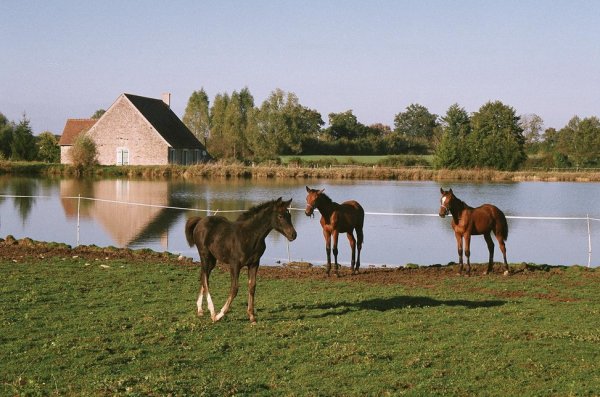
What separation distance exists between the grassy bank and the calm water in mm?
18642

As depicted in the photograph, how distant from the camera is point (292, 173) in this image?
70.2 meters

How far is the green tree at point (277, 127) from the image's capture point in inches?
3575

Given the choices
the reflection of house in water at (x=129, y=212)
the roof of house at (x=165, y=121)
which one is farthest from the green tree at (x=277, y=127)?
the reflection of house in water at (x=129, y=212)

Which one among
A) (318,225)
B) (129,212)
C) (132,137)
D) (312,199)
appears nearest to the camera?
(312,199)

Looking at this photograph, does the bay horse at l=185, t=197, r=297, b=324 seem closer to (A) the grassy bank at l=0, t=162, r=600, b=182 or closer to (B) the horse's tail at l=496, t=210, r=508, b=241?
(B) the horse's tail at l=496, t=210, r=508, b=241

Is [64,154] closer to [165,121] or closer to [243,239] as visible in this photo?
[165,121]

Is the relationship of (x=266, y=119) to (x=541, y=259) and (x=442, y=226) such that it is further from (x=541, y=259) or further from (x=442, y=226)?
(x=541, y=259)

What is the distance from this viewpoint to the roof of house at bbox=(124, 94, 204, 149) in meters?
75.6

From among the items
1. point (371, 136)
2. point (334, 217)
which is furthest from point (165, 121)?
point (334, 217)

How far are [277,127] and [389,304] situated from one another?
3194 inches

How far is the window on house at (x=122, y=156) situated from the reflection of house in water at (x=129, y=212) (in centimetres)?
2282

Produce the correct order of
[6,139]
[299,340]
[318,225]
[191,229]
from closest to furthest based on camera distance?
1. [299,340]
2. [191,229]
3. [318,225]
4. [6,139]

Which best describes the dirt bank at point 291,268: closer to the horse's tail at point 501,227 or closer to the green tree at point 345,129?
the horse's tail at point 501,227

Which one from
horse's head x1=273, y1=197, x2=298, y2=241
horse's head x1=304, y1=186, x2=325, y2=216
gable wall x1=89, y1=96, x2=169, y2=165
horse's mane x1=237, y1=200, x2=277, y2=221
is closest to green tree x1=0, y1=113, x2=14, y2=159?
gable wall x1=89, y1=96, x2=169, y2=165
